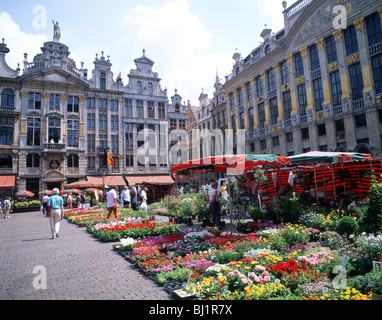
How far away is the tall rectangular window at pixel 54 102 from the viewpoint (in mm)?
38875

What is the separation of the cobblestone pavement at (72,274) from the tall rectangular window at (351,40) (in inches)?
1061

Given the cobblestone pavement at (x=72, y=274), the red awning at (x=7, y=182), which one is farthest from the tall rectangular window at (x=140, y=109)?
the cobblestone pavement at (x=72, y=274)

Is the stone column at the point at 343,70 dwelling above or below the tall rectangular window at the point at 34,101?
below

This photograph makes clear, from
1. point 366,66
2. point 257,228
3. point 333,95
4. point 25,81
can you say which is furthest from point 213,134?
point 257,228

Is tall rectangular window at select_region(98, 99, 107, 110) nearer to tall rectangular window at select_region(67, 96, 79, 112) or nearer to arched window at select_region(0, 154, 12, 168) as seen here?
tall rectangular window at select_region(67, 96, 79, 112)

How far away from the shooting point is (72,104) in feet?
133

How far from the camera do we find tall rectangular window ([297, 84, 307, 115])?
29281mm

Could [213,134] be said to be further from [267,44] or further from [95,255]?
[95,255]

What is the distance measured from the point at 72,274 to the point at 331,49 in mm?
29773

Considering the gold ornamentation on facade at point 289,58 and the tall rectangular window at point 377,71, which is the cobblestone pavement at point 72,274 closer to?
the tall rectangular window at point 377,71

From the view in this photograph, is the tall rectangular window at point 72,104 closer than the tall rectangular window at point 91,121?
Yes

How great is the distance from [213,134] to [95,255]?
38770mm

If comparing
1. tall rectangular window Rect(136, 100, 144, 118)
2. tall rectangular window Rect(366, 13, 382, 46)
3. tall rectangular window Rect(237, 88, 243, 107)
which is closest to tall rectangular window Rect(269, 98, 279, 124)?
tall rectangular window Rect(237, 88, 243, 107)

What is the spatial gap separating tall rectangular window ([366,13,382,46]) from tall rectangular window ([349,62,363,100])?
2.14m
